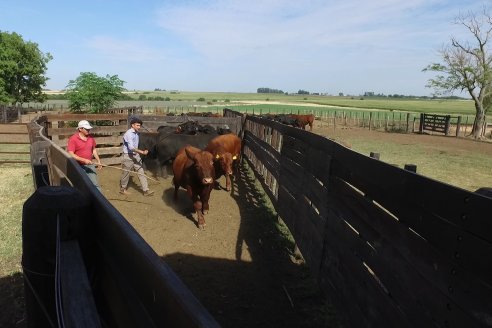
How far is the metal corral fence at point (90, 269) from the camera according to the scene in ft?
4.33

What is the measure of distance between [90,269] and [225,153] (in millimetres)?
7696

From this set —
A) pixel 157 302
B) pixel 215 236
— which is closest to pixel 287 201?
pixel 215 236

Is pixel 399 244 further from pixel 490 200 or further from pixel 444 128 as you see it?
pixel 444 128

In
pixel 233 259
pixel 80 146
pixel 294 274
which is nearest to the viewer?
pixel 294 274

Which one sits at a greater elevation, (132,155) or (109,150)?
(132,155)

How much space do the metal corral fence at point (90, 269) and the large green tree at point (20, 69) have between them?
5867cm

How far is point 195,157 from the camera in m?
7.43

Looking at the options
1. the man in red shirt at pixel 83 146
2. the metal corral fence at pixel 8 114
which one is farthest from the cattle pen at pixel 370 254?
the metal corral fence at pixel 8 114

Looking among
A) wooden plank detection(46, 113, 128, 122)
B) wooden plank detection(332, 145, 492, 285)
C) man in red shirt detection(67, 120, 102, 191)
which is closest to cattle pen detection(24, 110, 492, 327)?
wooden plank detection(332, 145, 492, 285)

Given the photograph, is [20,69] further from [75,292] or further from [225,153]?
[75,292]

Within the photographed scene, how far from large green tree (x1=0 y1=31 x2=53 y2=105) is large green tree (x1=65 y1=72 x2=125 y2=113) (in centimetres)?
3865

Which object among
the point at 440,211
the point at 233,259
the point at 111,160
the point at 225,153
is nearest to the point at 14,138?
the point at 111,160

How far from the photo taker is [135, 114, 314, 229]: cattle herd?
24.7 feet

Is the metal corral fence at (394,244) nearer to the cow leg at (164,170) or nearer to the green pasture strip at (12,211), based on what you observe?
the green pasture strip at (12,211)
